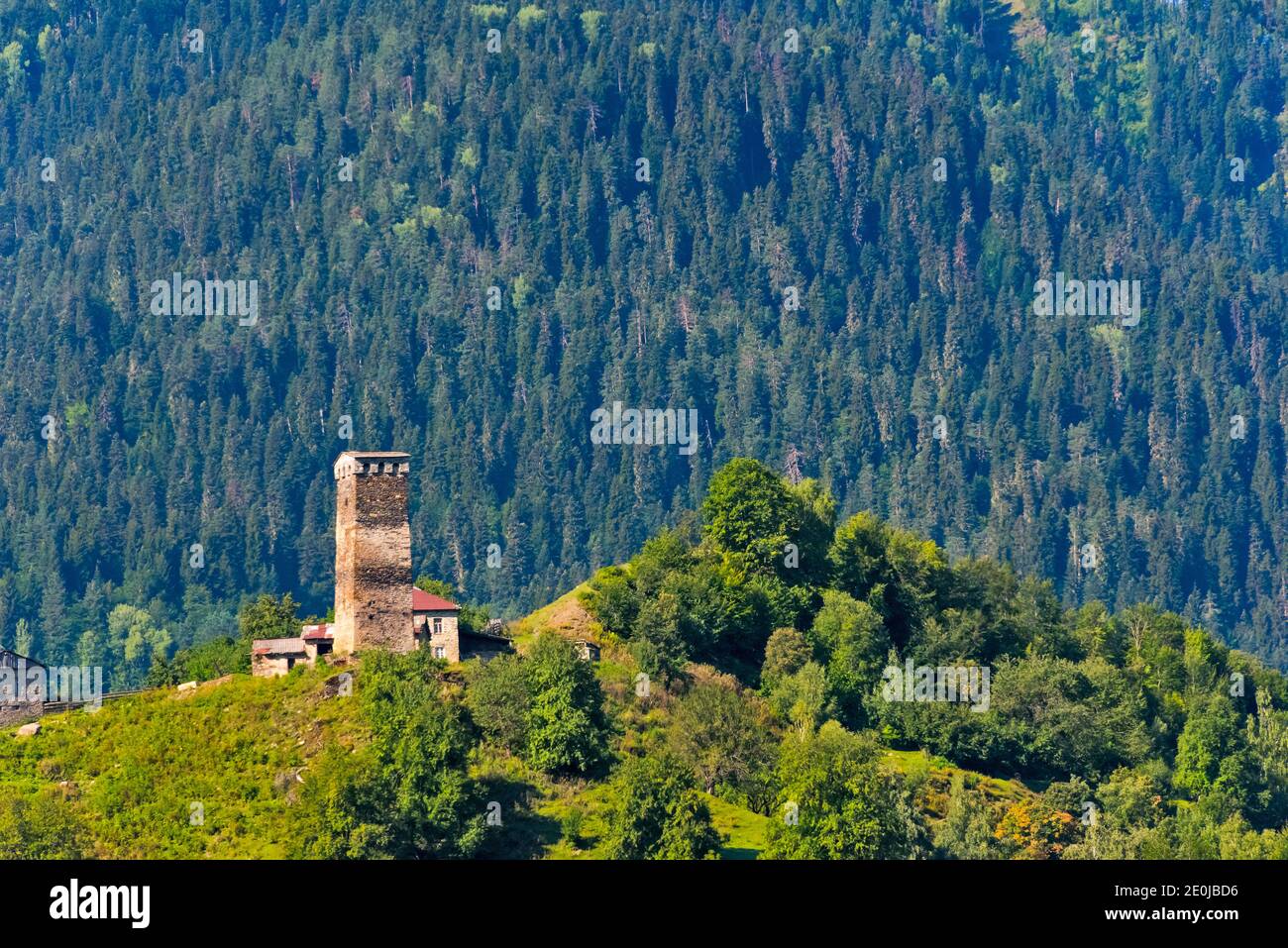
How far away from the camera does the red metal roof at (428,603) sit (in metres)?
107

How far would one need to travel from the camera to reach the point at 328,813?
88.7 metres

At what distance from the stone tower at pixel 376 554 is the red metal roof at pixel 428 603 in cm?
380

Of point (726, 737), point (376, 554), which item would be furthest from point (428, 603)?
point (726, 737)

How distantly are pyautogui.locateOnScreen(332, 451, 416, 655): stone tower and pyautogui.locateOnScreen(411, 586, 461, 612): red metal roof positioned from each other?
150 inches

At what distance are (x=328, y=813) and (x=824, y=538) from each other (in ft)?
133

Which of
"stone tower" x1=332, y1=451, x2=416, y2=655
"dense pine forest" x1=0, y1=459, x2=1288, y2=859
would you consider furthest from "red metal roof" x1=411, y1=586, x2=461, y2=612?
"stone tower" x1=332, y1=451, x2=416, y2=655

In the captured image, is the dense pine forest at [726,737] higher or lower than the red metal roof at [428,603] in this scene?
lower

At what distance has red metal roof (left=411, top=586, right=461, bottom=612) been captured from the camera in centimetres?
10694

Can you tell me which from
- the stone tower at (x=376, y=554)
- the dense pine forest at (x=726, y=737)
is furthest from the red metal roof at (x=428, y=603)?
the stone tower at (x=376, y=554)

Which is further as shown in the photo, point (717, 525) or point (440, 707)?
point (717, 525)

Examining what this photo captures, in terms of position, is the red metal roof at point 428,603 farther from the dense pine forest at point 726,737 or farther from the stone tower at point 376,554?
the stone tower at point 376,554
